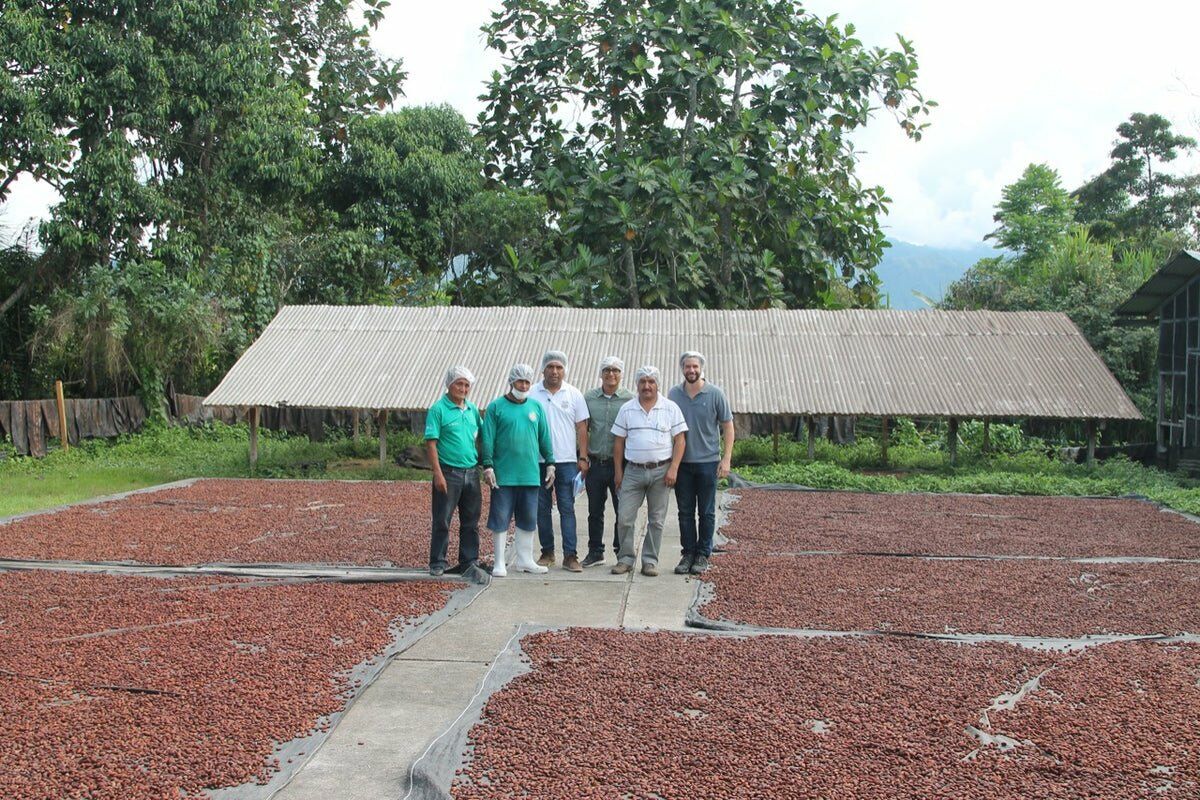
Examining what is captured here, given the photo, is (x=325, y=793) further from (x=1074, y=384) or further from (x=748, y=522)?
(x=1074, y=384)

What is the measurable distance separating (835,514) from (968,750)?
25.0 feet

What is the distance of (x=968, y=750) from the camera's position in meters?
4.24

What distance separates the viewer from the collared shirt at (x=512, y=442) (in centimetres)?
774

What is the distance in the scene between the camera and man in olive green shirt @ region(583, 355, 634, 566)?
8.09 m

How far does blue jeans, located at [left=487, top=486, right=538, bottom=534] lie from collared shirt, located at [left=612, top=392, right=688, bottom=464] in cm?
76

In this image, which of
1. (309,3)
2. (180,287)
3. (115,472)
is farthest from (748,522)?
(309,3)

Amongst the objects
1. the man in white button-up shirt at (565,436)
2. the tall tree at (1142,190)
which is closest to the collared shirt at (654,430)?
the man in white button-up shirt at (565,436)

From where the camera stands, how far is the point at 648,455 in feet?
25.2

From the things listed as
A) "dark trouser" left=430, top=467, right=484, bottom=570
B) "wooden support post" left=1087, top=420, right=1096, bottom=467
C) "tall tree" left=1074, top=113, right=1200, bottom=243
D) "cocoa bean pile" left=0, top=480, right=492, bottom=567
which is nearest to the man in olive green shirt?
"dark trouser" left=430, top=467, right=484, bottom=570

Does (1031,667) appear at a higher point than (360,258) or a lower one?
lower

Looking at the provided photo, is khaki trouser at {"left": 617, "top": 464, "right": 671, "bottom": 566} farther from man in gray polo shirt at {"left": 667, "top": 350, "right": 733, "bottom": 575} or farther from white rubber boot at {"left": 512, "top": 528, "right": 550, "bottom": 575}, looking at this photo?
white rubber boot at {"left": 512, "top": 528, "right": 550, "bottom": 575}

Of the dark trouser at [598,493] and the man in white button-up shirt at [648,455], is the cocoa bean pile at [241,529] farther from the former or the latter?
the man in white button-up shirt at [648,455]

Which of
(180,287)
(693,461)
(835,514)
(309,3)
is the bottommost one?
(835,514)

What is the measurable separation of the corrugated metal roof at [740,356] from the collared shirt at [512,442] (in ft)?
29.8
